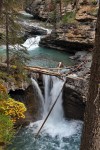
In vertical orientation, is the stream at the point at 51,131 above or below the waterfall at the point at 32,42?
below

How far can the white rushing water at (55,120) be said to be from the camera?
14.6 m

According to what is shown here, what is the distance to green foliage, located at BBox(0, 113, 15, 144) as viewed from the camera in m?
8.67

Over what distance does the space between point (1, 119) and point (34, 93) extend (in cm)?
641

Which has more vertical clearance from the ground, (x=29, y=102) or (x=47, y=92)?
(x=47, y=92)

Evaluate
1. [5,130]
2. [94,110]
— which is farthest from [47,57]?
[94,110]

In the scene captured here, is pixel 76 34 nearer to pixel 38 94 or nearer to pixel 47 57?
pixel 47 57

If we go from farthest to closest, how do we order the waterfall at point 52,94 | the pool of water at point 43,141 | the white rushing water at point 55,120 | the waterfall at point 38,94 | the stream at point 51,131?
the waterfall at point 52,94
the waterfall at point 38,94
the white rushing water at point 55,120
the stream at point 51,131
the pool of water at point 43,141

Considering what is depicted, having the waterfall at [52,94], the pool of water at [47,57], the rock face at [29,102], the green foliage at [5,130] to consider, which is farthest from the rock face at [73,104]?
the green foliage at [5,130]

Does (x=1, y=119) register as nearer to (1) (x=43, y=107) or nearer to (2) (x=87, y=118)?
(2) (x=87, y=118)

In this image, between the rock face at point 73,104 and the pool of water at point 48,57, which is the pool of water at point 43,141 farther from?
the pool of water at point 48,57

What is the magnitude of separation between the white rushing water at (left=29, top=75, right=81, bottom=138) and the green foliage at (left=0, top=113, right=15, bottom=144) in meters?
5.16

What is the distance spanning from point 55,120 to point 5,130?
720 centimetres

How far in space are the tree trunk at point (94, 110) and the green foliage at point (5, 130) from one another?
4369mm

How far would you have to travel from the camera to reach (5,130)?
8.85 m
